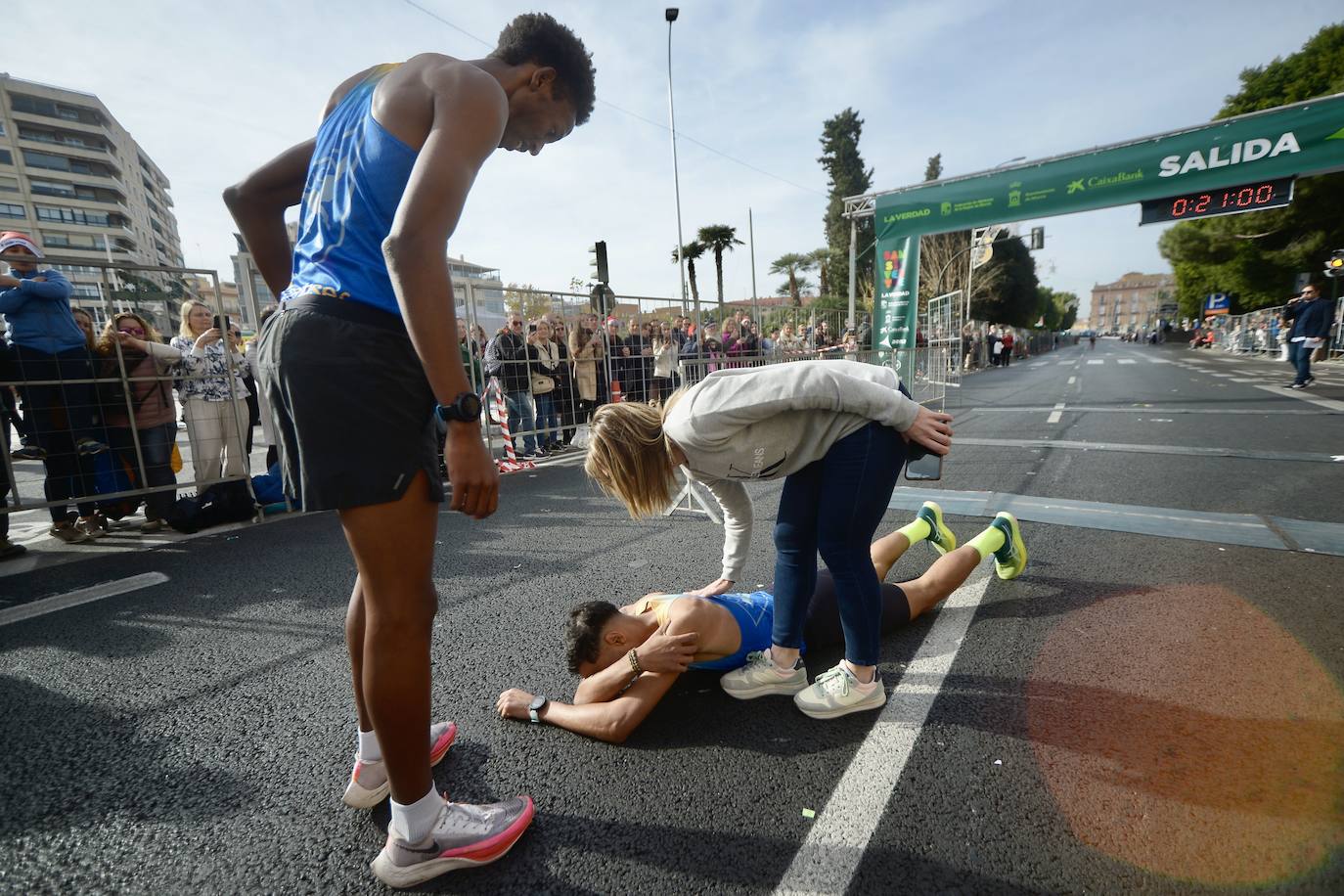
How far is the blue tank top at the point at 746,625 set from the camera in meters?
2.21

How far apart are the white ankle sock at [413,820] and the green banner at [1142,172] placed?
14055 millimetres

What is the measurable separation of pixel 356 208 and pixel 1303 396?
14.3m

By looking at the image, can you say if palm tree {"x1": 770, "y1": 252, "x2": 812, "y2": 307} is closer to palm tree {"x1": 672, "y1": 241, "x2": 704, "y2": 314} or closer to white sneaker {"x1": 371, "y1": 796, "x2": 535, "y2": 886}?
palm tree {"x1": 672, "y1": 241, "x2": 704, "y2": 314}

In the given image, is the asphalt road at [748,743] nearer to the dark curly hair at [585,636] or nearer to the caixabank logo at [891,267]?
the dark curly hair at [585,636]

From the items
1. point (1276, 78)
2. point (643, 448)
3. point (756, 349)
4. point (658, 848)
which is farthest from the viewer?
point (1276, 78)

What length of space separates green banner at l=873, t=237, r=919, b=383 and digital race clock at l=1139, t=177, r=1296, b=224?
423 cm

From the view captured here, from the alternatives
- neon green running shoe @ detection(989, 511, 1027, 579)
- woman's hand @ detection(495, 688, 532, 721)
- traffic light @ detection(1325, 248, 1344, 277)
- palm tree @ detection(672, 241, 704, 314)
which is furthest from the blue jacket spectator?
palm tree @ detection(672, 241, 704, 314)

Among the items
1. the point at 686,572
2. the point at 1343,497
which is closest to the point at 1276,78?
the point at 1343,497

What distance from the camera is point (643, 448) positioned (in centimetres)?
200

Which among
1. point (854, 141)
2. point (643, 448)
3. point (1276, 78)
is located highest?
point (854, 141)

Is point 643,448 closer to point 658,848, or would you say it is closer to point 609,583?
point 658,848

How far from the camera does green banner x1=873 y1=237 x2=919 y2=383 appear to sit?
13109mm

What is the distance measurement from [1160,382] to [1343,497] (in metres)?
12.4

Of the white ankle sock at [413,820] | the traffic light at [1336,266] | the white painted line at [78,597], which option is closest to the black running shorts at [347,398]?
the white ankle sock at [413,820]
